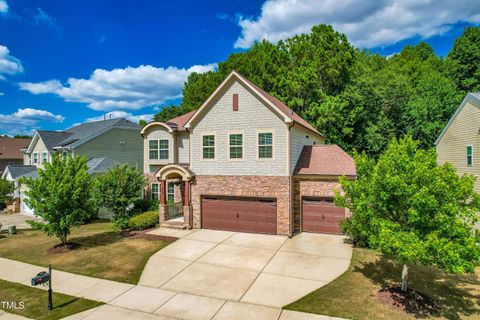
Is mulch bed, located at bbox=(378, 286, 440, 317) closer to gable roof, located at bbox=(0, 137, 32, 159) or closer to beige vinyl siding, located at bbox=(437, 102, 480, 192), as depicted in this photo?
beige vinyl siding, located at bbox=(437, 102, 480, 192)

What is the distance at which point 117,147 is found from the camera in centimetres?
3030

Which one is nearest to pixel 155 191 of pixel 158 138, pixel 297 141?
pixel 158 138

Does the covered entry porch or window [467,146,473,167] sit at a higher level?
window [467,146,473,167]

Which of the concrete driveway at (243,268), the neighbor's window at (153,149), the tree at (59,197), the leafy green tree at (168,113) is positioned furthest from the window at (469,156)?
the leafy green tree at (168,113)

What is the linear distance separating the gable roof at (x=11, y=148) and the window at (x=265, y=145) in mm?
52731

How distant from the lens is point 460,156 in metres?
18.8

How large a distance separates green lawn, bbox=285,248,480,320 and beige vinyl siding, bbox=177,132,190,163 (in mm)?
14424

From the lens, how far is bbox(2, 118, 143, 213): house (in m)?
28.0

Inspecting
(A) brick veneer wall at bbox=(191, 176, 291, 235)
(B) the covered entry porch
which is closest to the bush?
(B) the covered entry porch

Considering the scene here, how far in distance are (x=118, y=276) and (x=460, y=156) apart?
22.2m

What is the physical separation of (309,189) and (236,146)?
17.6 ft

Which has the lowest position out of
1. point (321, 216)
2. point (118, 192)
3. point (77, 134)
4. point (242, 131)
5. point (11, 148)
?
point (321, 216)

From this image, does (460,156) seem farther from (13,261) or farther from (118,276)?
(13,261)

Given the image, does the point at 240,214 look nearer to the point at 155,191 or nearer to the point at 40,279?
the point at 155,191
